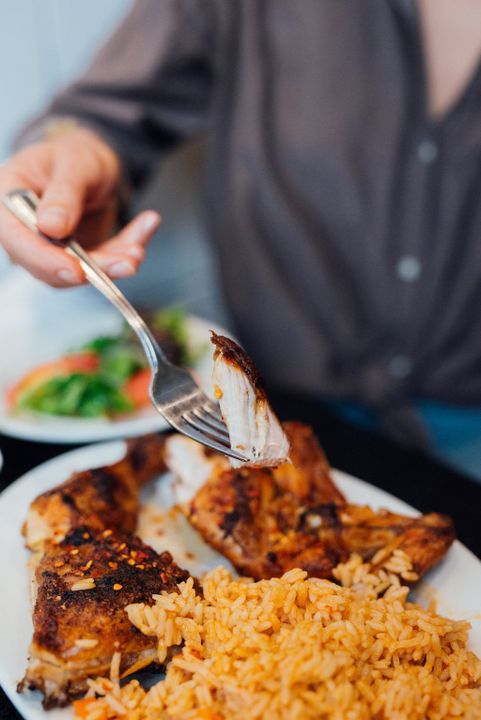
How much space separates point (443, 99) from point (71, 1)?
212 centimetres

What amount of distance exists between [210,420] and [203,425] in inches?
0.9

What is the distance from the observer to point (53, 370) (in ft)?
6.84

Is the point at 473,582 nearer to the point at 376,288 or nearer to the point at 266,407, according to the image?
the point at 266,407

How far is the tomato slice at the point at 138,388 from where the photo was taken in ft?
6.80

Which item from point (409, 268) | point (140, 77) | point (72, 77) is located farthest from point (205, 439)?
point (72, 77)

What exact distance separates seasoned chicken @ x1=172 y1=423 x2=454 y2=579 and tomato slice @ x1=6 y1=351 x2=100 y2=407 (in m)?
0.74

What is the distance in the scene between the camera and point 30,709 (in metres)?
0.95

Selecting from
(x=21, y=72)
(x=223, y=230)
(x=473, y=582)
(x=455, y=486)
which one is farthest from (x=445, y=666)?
(x=21, y=72)

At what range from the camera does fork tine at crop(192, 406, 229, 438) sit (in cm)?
118

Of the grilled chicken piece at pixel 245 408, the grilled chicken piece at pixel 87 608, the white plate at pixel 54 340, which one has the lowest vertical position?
the white plate at pixel 54 340

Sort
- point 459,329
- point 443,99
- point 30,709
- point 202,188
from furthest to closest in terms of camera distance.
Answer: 1. point 202,188
2. point 459,329
3. point 443,99
4. point 30,709

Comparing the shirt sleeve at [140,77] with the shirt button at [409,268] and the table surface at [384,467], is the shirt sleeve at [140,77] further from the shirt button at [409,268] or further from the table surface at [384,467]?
the table surface at [384,467]

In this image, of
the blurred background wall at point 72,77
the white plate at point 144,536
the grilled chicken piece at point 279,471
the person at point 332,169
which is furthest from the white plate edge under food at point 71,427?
the blurred background wall at point 72,77

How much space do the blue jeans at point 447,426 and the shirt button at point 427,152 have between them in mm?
801
